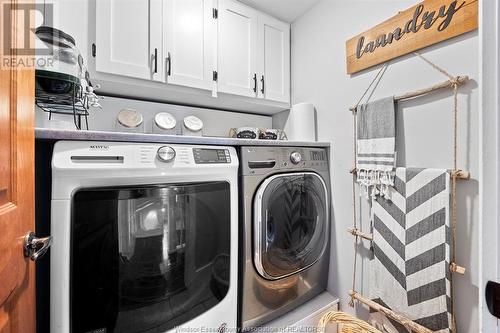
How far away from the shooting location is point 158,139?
0.96 m

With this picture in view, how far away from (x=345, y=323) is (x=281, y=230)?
684 mm

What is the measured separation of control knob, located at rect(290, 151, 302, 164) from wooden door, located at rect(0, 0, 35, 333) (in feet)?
3.85

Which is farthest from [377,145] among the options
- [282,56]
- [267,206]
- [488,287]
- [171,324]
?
[171,324]

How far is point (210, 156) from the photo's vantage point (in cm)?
108

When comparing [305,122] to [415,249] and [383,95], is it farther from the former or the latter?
[415,249]

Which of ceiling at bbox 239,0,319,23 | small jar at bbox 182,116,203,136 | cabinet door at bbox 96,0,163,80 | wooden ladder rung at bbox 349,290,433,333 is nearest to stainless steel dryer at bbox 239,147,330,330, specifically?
wooden ladder rung at bbox 349,290,433,333

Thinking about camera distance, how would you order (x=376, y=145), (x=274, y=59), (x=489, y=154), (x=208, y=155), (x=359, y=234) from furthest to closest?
Result: (x=274, y=59) → (x=359, y=234) → (x=376, y=145) → (x=208, y=155) → (x=489, y=154)

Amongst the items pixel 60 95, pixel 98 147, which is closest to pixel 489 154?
pixel 98 147

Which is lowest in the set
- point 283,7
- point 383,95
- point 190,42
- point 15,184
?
point 15,184

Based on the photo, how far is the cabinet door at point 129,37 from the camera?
1.19 metres

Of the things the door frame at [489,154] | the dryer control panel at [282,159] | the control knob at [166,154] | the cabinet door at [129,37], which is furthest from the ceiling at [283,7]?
the door frame at [489,154]

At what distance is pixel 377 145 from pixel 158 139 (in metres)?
1.17

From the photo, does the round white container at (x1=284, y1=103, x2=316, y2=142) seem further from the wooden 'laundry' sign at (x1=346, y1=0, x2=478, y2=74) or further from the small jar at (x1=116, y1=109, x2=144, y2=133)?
the small jar at (x1=116, y1=109, x2=144, y2=133)

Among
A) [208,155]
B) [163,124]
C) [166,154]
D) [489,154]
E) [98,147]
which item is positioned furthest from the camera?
[163,124]
